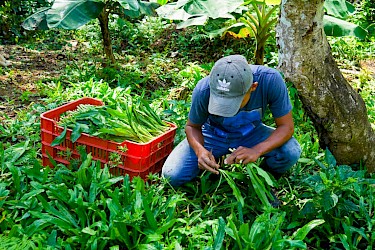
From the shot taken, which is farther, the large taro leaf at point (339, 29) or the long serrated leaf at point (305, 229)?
the large taro leaf at point (339, 29)

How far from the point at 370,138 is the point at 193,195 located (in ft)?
5.06

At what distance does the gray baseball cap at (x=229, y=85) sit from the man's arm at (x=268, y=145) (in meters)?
0.30

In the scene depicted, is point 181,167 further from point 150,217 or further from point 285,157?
point 285,157

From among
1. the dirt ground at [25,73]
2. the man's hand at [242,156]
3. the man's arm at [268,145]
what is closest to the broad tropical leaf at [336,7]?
the dirt ground at [25,73]

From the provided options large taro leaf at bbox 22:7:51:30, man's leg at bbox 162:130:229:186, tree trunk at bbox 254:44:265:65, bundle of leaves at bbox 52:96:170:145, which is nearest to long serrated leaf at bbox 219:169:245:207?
man's leg at bbox 162:130:229:186

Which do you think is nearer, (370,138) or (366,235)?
(366,235)

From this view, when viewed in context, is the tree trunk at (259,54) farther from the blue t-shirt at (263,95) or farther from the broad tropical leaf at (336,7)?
the blue t-shirt at (263,95)

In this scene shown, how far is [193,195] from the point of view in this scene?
3.66 metres

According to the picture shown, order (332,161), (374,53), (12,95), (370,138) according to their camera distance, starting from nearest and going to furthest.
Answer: (332,161) < (370,138) < (12,95) < (374,53)

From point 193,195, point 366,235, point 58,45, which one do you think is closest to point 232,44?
point 58,45

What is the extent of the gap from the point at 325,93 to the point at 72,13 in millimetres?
2657

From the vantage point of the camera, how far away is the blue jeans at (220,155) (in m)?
3.60

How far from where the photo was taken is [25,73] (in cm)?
584

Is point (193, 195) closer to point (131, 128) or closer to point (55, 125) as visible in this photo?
point (131, 128)
